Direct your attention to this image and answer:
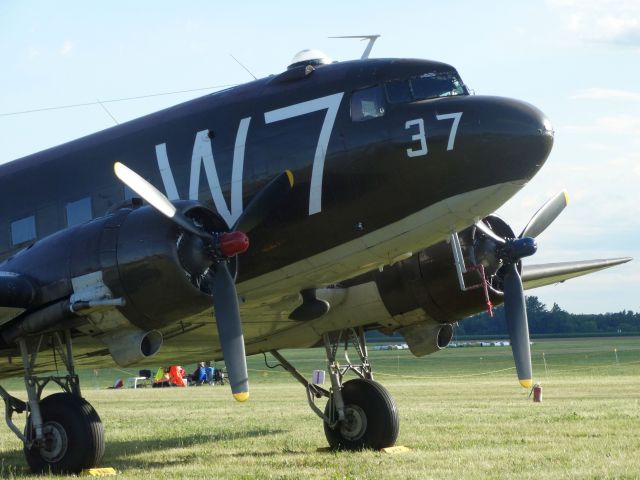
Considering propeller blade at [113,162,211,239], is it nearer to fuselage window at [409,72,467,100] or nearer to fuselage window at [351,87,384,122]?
fuselage window at [351,87,384,122]

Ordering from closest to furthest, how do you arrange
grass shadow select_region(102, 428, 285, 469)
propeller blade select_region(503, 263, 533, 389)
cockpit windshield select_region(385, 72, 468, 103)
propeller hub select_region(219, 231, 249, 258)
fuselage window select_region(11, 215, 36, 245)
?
propeller hub select_region(219, 231, 249, 258)
cockpit windshield select_region(385, 72, 468, 103)
grass shadow select_region(102, 428, 285, 469)
propeller blade select_region(503, 263, 533, 389)
fuselage window select_region(11, 215, 36, 245)

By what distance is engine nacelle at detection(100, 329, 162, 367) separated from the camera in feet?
41.0

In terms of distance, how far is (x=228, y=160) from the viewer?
525 inches

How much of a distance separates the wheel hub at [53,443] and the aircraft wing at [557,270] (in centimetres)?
850

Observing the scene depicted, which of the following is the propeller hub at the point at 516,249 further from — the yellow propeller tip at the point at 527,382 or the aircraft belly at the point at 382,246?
the aircraft belly at the point at 382,246

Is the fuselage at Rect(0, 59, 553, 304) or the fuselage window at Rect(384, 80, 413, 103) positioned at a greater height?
the fuselage window at Rect(384, 80, 413, 103)

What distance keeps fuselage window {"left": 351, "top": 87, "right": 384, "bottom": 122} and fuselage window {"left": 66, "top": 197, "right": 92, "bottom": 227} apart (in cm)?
453

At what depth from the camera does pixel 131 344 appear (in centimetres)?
1253

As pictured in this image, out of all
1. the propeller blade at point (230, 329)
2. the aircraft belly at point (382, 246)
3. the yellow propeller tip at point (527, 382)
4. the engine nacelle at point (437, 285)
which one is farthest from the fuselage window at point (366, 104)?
the yellow propeller tip at point (527, 382)

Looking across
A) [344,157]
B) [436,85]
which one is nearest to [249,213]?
[344,157]

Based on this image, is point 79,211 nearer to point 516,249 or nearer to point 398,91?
point 398,91

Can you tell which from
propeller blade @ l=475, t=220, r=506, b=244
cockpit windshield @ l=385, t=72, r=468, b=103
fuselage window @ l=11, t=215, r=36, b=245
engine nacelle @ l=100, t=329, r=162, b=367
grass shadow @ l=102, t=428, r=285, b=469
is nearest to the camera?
engine nacelle @ l=100, t=329, r=162, b=367

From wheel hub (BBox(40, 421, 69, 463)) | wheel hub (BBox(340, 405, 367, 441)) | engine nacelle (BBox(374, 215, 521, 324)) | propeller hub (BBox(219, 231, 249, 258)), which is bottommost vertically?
wheel hub (BBox(340, 405, 367, 441))

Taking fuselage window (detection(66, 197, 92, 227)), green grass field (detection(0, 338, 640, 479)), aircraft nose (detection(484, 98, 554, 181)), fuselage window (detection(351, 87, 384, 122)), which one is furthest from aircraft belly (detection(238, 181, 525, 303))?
fuselage window (detection(66, 197, 92, 227))
